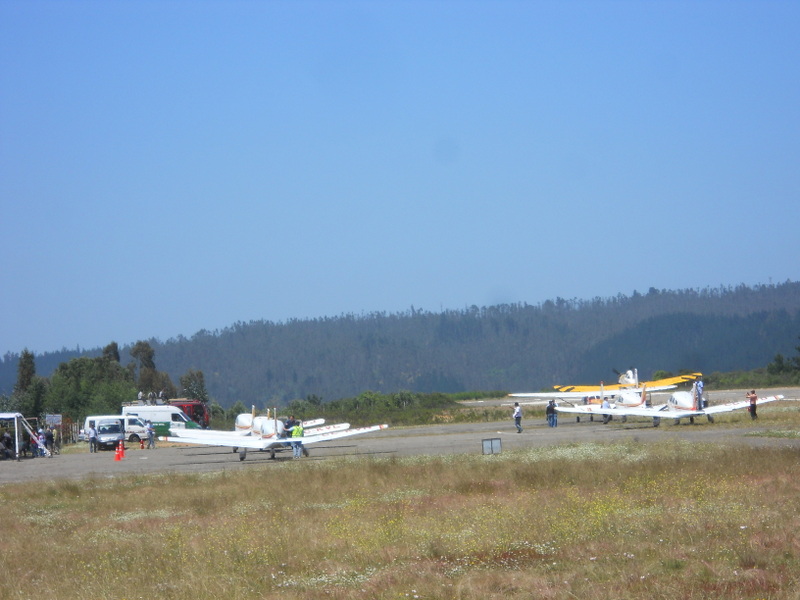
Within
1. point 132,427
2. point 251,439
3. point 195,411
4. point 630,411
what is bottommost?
point 630,411

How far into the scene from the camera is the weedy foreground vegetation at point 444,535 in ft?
32.5

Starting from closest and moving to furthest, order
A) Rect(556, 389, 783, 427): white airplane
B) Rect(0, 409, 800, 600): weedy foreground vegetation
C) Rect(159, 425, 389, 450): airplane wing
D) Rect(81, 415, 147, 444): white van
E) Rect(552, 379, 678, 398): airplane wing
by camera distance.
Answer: Rect(0, 409, 800, 600): weedy foreground vegetation → Rect(159, 425, 389, 450): airplane wing → Rect(556, 389, 783, 427): white airplane → Rect(552, 379, 678, 398): airplane wing → Rect(81, 415, 147, 444): white van

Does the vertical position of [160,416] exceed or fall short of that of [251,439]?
it exceeds it

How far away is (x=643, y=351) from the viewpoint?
193625 mm

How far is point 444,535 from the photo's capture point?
1310 centimetres

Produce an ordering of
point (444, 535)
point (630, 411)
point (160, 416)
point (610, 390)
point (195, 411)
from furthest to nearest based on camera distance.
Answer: point (195, 411) < point (160, 416) < point (610, 390) < point (630, 411) < point (444, 535)

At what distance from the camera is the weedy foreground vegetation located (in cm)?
990

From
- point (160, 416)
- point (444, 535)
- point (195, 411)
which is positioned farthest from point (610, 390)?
point (444, 535)

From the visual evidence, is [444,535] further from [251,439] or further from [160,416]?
[160,416]

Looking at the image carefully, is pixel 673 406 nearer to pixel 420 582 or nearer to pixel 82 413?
pixel 420 582

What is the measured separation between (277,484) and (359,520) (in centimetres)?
758

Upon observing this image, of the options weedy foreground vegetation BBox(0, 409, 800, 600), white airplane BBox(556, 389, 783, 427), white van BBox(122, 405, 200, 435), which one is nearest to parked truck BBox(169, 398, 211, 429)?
white van BBox(122, 405, 200, 435)

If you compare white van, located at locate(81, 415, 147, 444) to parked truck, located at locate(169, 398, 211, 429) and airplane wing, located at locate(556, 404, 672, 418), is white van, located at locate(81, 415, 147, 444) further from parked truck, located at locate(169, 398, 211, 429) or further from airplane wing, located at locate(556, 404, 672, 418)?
airplane wing, located at locate(556, 404, 672, 418)

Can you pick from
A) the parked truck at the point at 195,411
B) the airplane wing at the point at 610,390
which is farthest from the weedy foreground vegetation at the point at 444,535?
the parked truck at the point at 195,411
